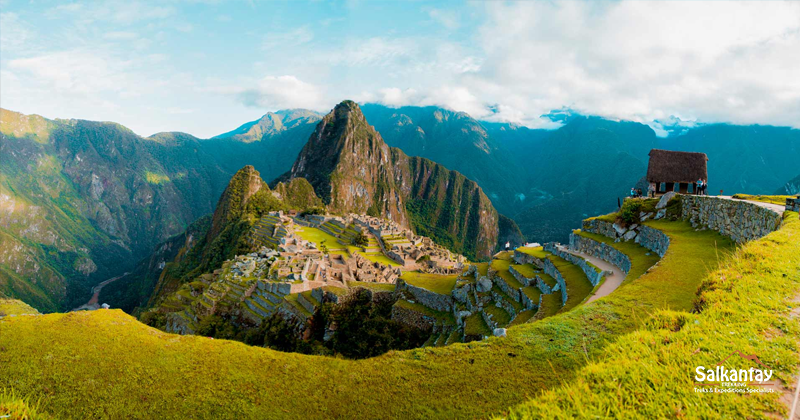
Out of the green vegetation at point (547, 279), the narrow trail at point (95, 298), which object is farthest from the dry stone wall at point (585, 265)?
the narrow trail at point (95, 298)

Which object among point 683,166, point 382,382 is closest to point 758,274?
point 382,382

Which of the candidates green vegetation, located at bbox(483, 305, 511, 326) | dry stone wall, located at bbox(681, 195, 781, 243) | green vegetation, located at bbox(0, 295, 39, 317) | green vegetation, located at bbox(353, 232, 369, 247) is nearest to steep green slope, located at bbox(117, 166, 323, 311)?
green vegetation, located at bbox(353, 232, 369, 247)

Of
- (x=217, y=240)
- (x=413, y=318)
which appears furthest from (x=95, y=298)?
(x=413, y=318)

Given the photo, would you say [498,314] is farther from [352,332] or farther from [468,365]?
[468,365]

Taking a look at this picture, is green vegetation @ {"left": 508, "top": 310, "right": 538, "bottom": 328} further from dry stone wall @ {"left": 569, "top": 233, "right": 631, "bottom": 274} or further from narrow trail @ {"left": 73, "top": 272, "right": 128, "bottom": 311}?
narrow trail @ {"left": 73, "top": 272, "right": 128, "bottom": 311}

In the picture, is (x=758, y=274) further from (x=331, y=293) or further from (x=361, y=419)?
(x=331, y=293)
